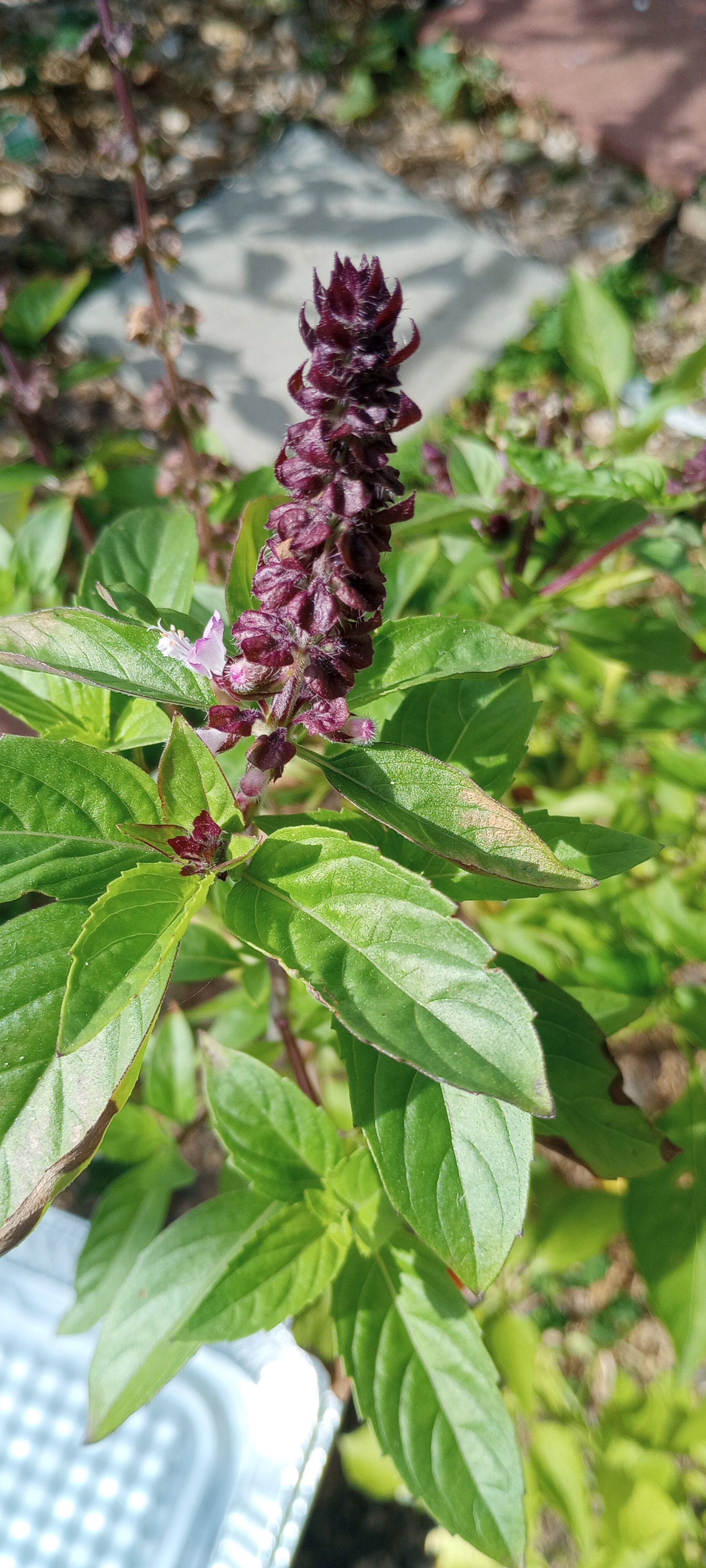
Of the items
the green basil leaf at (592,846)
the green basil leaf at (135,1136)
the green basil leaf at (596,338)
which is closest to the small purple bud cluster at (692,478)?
the green basil leaf at (596,338)

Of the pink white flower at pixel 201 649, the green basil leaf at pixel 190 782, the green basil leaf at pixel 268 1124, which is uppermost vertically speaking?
the pink white flower at pixel 201 649

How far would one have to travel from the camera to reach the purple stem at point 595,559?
140 centimetres

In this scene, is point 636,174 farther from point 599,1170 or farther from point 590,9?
point 599,1170

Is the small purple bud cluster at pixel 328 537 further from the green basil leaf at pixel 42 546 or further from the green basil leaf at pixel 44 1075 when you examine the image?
the green basil leaf at pixel 42 546

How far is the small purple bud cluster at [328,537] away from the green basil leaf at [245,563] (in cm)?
7

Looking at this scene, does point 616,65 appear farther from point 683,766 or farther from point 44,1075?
point 44,1075

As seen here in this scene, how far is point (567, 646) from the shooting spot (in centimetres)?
186

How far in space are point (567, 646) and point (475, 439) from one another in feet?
1.54

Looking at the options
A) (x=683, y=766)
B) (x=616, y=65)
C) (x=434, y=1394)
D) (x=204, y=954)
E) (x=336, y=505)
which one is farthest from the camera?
(x=616, y=65)

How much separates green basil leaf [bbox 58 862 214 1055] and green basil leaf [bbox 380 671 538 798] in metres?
0.32

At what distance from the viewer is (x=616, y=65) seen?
3.08 metres

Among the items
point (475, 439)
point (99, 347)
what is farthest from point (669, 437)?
point (99, 347)

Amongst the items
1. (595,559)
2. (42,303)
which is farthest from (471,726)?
(42,303)

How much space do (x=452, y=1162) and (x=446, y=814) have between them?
33 cm
